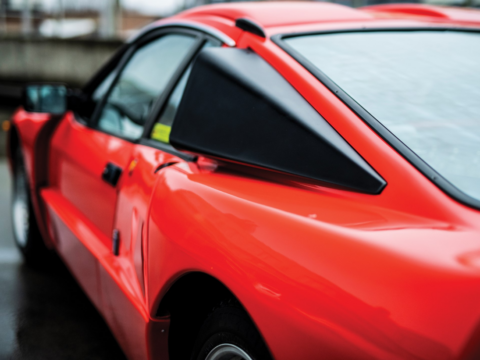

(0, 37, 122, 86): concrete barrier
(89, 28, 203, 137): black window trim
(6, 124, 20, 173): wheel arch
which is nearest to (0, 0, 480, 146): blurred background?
(0, 37, 122, 86): concrete barrier

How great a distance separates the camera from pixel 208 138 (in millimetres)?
1661

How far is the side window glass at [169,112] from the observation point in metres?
2.20

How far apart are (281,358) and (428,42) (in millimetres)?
1335

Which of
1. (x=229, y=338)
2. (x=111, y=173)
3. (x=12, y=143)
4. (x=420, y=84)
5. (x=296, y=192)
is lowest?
(x=12, y=143)

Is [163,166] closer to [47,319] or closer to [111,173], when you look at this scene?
[111,173]

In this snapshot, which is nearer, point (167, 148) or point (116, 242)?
point (167, 148)

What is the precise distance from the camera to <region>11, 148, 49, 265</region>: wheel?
3711 mm

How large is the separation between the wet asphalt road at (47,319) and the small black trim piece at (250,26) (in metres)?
1.71

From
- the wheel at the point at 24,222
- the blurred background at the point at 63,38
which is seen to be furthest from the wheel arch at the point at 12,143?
the blurred background at the point at 63,38

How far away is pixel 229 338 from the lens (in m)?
1.45

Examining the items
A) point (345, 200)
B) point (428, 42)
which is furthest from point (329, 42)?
point (345, 200)

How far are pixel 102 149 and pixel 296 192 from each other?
1416 mm

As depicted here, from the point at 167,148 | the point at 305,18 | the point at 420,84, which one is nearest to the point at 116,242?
the point at 167,148

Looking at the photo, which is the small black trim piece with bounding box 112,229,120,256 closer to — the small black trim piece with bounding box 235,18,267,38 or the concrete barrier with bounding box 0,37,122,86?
the small black trim piece with bounding box 235,18,267,38
